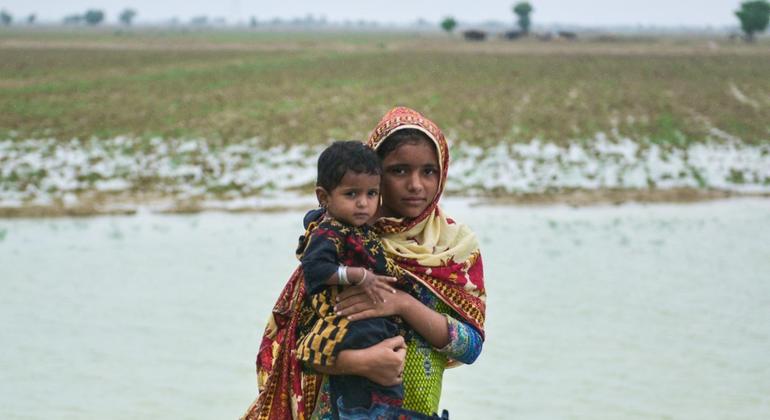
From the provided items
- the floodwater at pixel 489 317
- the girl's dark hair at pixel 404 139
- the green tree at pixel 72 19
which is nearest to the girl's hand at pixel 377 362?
the girl's dark hair at pixel 404 139

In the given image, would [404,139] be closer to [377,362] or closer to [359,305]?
[359,305]

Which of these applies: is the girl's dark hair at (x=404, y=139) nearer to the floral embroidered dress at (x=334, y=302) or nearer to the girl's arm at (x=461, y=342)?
the floral embroidered dress at (x=334, y=302)

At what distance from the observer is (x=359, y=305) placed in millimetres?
2424

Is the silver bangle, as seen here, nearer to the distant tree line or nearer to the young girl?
the young girl

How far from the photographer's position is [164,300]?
7961mm

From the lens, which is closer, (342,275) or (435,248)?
(342,275)

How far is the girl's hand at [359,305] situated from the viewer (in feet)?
7.95

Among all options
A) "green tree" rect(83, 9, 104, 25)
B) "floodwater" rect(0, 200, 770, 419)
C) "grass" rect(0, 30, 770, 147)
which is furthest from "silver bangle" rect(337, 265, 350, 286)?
"green tree" rect(83, 9, 104, 25)

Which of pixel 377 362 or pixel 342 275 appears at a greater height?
pixel 342 275

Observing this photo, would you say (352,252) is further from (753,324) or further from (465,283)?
(753,324)

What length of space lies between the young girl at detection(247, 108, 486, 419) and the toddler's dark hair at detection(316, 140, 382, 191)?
0.15 metres

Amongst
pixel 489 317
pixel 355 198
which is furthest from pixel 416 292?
pixel 489 317

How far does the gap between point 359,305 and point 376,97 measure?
21765 mm

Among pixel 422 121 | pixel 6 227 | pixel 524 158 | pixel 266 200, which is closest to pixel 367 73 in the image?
pixel 524 158
